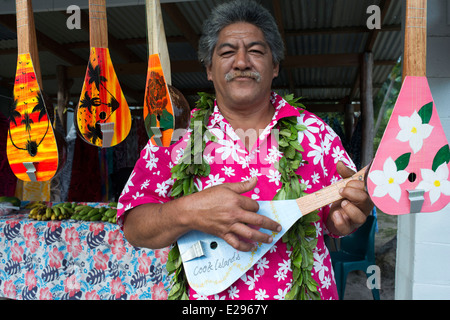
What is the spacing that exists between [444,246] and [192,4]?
11.8ft

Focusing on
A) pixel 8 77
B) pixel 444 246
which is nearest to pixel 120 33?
pixel 8 77

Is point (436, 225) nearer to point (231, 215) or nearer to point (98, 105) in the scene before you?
point (231, 215)

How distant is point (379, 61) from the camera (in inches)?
241

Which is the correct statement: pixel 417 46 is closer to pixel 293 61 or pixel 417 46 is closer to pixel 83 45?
pixel 293 61

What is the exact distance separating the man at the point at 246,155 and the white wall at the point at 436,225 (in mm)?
1125

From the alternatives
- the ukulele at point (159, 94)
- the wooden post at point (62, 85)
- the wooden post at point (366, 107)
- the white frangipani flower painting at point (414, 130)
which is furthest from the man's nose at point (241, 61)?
the wooden post at point (62, 85)

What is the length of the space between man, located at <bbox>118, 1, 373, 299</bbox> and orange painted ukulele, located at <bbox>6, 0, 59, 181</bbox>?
1.24ft

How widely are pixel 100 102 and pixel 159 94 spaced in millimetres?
194

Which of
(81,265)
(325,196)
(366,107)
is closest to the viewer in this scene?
(325,196)

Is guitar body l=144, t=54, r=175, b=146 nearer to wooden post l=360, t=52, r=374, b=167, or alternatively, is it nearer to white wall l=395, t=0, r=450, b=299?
white wall l=395, t=0, r=450, b=299

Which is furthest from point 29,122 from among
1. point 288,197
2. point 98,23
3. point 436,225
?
point 436,225

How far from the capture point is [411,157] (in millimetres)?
758

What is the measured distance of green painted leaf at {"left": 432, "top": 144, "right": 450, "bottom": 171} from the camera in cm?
76

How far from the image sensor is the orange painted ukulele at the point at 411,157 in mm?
756
